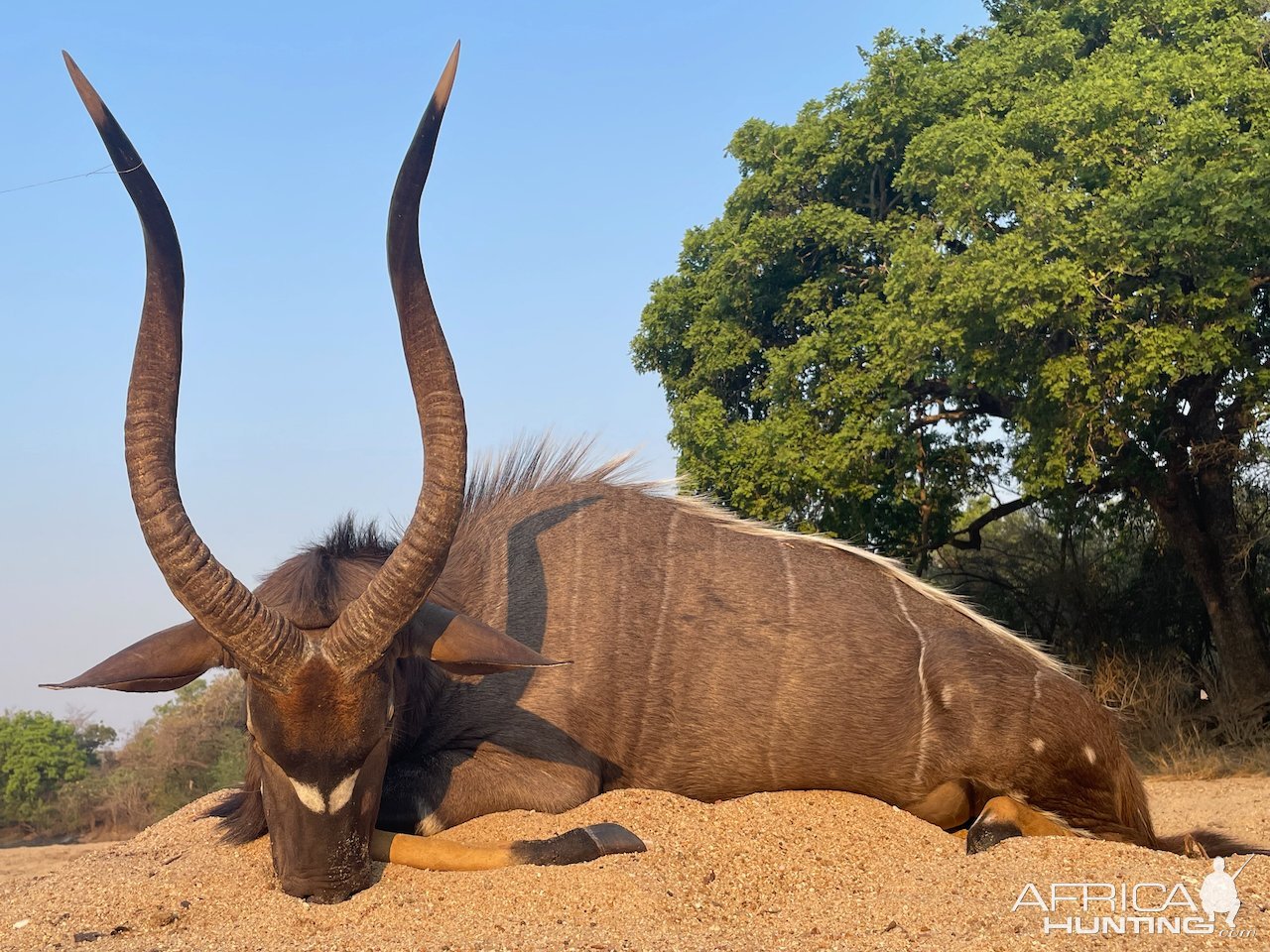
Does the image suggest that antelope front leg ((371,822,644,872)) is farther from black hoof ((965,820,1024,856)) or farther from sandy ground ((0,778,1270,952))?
black hoof ((965,820,1024,856))

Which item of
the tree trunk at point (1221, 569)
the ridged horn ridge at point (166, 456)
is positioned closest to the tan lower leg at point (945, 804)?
the ridged horn ridge at point (166, 456)

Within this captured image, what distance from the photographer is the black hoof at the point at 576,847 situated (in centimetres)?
458

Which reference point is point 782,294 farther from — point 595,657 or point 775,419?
point 595,657

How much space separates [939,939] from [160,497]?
10.1 feet

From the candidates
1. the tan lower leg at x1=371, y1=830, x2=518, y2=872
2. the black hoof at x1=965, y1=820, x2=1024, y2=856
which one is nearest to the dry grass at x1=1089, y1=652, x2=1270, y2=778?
the black hoof at x1=965, y1=820, x2=1024, y2=856

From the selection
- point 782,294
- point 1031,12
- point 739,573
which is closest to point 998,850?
point 739,573

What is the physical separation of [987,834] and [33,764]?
1739 centimetres

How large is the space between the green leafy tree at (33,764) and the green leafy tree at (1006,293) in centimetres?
1113

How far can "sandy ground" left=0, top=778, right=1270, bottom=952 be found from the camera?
380 centimetres

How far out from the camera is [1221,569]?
14.2m

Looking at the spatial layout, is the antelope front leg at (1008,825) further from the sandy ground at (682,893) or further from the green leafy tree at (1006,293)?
the green leafy tree at (1006,293)

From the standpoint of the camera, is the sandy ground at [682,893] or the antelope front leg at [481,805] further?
the antelope front leg at [481,805]

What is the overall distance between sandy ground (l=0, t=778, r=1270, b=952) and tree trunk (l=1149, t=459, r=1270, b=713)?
33.6 ft

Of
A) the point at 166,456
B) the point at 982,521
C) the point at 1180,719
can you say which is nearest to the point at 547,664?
the point at 166,456
